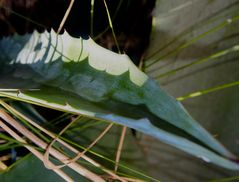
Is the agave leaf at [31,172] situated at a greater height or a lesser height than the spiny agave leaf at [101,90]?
lesser

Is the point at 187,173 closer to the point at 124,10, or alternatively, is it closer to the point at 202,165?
the point at 202,165

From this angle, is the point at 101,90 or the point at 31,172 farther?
the point at 31,172

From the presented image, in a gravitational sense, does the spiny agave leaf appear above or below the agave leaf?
above

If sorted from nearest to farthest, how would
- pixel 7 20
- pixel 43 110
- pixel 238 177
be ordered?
pixel 238 177
pixel 43 110
pixel 7 20

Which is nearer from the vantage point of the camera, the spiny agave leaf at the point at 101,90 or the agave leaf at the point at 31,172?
the spiny agave leaf at the point at 101,90

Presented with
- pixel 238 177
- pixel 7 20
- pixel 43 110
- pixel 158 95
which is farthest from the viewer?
pixel 7 20

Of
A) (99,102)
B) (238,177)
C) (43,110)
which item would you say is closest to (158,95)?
(99,102)

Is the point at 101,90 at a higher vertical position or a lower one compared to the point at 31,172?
higher

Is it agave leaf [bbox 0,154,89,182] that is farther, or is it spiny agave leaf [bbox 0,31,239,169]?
agave leaf [bbox 0,154,89,182]
